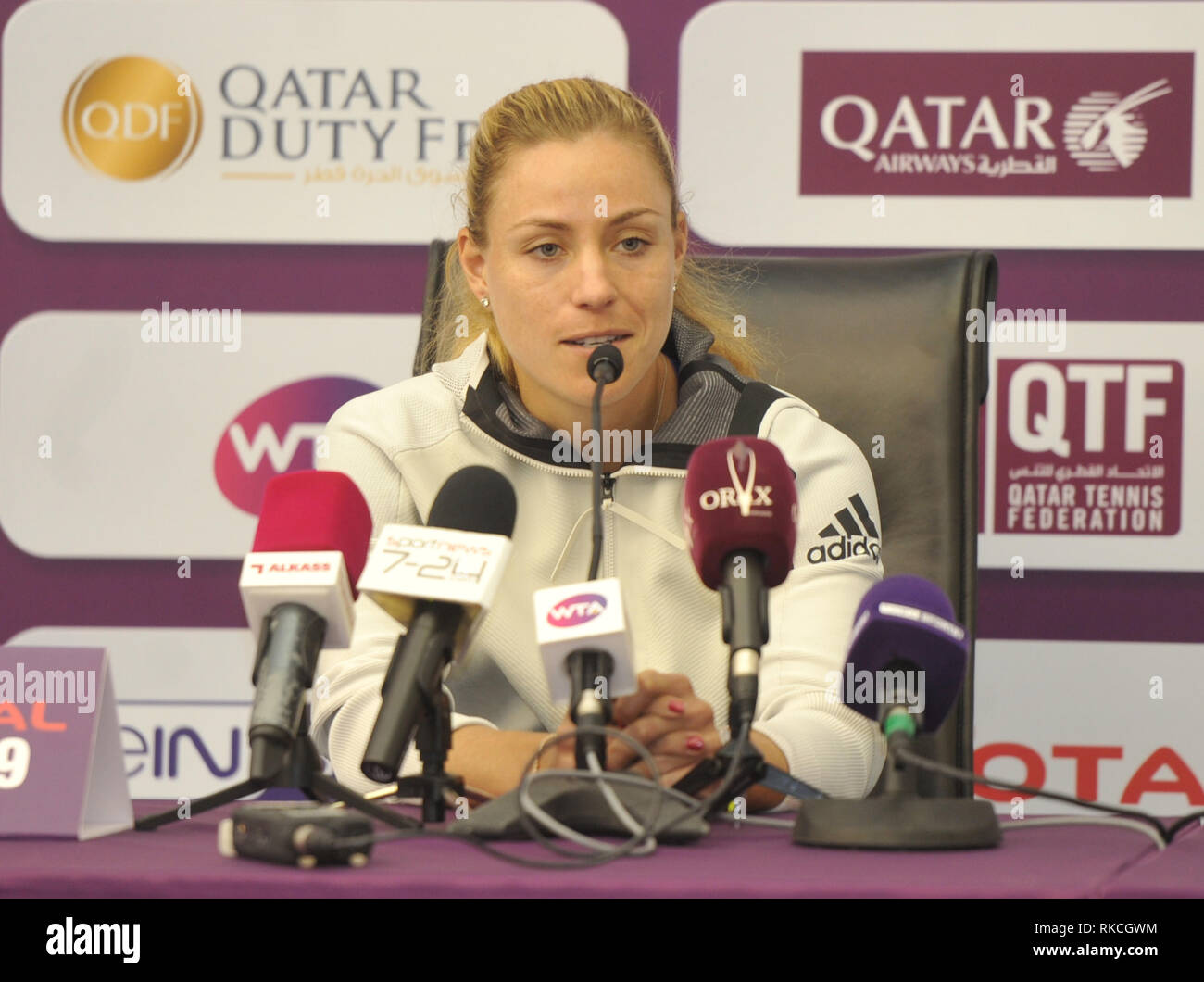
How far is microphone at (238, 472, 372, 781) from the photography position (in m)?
0.82

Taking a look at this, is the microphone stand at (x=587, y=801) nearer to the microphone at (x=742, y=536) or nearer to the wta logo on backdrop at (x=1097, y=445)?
the microphone at (x=742, y=536)

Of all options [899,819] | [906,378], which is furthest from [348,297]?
[899,819]

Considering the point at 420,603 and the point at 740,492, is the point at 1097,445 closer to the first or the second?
the point at 740,492

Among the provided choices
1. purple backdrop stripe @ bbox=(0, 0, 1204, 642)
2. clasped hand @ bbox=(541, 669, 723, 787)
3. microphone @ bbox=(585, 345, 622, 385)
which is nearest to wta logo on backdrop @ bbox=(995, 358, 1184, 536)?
purple backdrop stripe @ bbox=(0, 0, 1204, 642)

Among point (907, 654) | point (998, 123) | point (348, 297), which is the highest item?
point (998, 123)

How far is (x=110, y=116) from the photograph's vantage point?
97.5 inches

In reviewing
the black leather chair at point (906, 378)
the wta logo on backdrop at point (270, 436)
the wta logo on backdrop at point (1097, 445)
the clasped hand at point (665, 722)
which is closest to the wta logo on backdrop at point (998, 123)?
the wta logo on backdrop at point (1097, 445)

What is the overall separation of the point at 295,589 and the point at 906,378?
3.08 feet

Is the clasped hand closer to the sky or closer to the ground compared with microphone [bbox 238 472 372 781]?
closer to the ground

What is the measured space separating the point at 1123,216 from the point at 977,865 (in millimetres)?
1782

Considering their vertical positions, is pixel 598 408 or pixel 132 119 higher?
pixel 132 119

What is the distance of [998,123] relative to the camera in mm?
2355

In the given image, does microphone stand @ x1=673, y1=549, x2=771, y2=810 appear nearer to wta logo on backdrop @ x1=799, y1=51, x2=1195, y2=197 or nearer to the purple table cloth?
the purple table cloth
